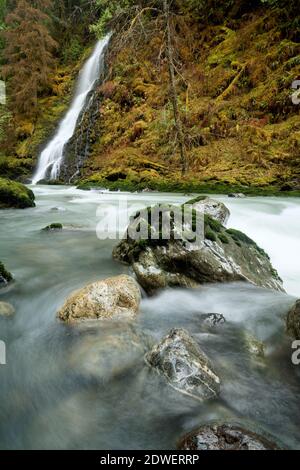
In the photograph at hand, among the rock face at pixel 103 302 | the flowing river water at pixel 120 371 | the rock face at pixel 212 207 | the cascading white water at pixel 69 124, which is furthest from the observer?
the cascading white water at pixel 69 124

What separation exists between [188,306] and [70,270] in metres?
1.92

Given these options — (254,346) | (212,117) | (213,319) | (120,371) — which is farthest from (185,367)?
(212,117)

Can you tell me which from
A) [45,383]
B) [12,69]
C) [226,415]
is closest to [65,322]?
[45,383]

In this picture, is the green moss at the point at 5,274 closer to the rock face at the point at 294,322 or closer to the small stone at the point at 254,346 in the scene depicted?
the small stone at the point at 254,346

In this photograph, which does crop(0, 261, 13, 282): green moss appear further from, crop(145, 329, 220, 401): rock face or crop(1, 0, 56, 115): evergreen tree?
crop(1, 0, 56, 115): evergreen tree

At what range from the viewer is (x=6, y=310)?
3.66 meters

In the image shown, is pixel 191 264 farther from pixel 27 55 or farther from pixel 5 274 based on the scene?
pixel 27 55

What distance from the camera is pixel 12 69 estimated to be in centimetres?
2372

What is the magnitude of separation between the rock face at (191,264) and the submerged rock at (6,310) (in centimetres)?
152

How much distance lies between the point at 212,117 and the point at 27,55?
1681 cm

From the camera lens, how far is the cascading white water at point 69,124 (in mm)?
18234

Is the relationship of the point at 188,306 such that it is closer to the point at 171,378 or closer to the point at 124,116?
the point at 171,378

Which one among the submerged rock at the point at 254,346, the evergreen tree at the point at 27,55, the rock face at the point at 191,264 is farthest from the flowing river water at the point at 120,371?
the evergreen tree at the point at 27,55
